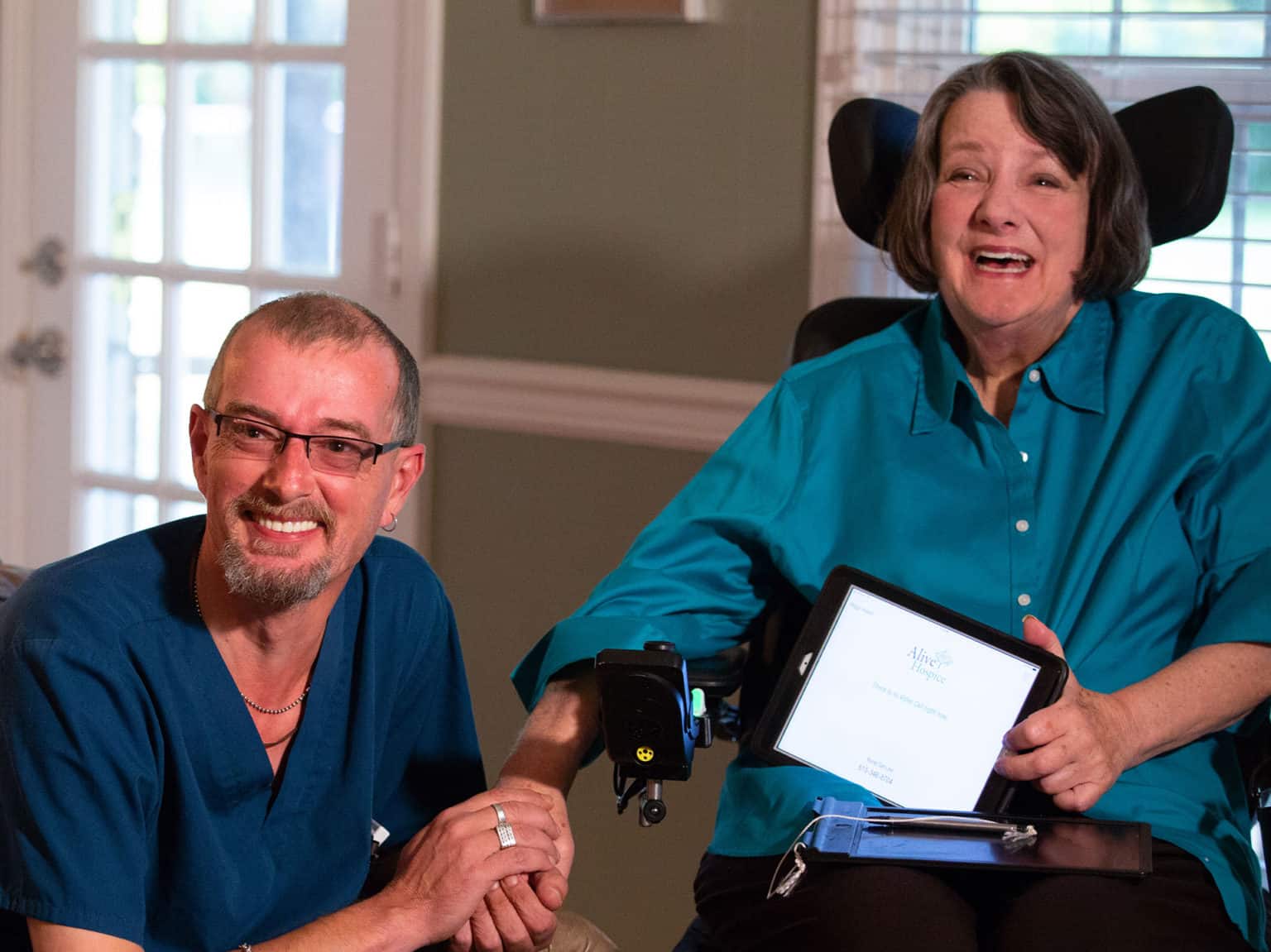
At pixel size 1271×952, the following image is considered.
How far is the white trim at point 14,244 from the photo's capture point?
3.48 meters

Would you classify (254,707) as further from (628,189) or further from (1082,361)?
(628,189)

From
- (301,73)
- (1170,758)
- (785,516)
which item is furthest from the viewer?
(301,73)

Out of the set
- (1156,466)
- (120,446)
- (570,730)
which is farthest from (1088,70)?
(120,446)

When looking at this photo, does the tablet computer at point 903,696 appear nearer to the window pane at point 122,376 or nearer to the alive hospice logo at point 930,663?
the alive hospice logo at point 930,663

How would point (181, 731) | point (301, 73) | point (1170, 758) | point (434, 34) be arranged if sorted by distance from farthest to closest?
point (301, 73) < point (434, 34) < point (1170, 758) < point (181, 731)

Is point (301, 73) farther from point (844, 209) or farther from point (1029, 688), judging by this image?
point (1029, 688)

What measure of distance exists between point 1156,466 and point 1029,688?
13.6 inches

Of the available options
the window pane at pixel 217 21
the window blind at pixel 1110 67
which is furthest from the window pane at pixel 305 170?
the window blind at pixel 1110 67

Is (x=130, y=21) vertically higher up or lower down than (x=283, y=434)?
higher up

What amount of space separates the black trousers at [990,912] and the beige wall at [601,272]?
1.16 metres

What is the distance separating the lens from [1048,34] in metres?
2.40

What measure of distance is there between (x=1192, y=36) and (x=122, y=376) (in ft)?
7.66

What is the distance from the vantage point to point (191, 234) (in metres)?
3.34

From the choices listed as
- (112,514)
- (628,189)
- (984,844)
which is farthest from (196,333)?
(984,844)
